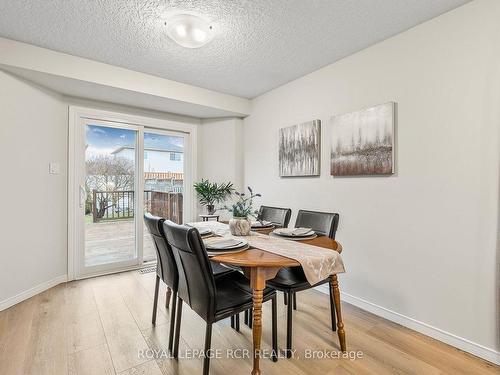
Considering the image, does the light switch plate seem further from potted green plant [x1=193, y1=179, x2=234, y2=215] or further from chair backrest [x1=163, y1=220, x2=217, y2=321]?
chair backrest [x1=163, y1=220, x2=217, y2=321]

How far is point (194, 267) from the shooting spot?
4.83ft

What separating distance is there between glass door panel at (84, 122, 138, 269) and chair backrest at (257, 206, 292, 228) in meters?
1.87

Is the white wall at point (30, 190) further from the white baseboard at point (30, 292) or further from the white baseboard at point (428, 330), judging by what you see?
the white baseboard at point (428, 330)

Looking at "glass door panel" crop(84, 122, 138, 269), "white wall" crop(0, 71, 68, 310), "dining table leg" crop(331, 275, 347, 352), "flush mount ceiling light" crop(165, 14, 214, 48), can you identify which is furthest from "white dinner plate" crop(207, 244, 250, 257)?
"glass door panel" crop(84, 122, 138, 269)

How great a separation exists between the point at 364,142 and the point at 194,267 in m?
1.85

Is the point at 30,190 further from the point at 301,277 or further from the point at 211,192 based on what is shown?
the point at 301,277

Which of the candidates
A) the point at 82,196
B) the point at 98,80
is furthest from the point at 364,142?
Answer: the point at 82,196

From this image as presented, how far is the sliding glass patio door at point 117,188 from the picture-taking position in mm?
3242

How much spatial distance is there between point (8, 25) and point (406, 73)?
10.5ft

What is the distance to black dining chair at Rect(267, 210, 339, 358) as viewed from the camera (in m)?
1.78

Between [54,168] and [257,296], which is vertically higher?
[54,168]

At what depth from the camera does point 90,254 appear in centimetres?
336

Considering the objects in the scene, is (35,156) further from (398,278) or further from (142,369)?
(398,278)

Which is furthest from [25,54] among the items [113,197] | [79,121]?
[113,197]
